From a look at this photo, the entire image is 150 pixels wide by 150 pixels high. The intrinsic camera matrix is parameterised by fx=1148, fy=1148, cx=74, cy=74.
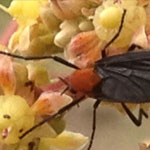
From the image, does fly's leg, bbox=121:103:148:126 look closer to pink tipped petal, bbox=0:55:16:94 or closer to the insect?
the insect

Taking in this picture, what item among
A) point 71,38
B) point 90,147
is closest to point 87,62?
point 71,38

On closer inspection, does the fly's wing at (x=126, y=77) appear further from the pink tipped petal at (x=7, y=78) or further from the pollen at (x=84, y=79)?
the pink tipped petal at (x=7, y=78)

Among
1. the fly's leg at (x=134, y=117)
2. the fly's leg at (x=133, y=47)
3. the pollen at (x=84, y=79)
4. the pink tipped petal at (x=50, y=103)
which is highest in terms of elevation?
the fly's leg at (x=133, y=47)

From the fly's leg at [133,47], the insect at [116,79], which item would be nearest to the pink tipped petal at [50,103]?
the insect at [116,79]

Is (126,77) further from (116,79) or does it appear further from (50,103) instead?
(50,103)

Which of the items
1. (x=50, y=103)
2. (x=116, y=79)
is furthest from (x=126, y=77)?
(x=50, y=103)

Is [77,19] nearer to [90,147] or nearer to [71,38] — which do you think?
[71,38]

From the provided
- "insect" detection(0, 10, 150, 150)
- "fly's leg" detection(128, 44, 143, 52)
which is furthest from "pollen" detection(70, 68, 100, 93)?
"fly's leg" detection(128, 44, 143, 52)
